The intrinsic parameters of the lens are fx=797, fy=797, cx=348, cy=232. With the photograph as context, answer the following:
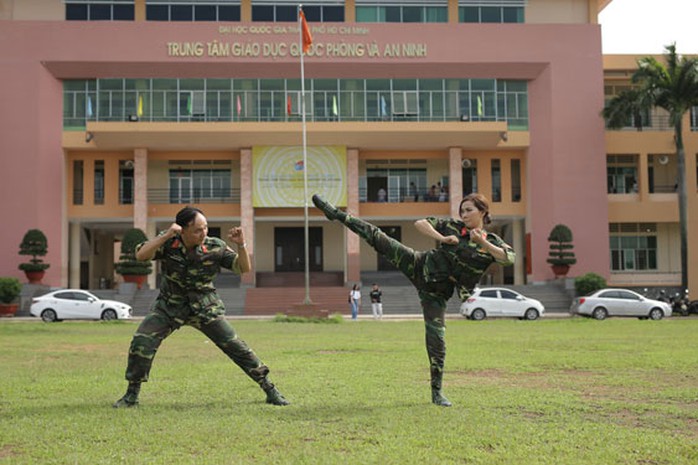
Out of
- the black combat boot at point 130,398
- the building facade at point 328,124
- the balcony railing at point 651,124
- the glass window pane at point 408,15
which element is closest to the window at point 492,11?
the building facade at point 328,124

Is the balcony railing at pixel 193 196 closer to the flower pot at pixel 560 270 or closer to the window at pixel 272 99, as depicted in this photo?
the window at pixel 272 99

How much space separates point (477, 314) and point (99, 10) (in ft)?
92.6

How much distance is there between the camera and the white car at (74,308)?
104 feet

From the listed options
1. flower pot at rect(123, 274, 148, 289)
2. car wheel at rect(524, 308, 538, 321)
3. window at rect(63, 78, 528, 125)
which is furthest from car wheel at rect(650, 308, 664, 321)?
flower pot at rect(123, 274, 148, 289)

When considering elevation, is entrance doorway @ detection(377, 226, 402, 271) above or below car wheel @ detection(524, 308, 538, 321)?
above

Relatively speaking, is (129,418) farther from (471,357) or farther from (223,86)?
(223,86)

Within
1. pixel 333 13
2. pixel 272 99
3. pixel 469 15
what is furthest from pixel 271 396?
pixel 469 15

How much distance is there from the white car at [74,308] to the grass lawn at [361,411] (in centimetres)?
1754

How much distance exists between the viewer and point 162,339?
766 cm

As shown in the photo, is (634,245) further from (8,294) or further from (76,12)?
(76,12)

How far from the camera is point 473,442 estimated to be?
19.2ft

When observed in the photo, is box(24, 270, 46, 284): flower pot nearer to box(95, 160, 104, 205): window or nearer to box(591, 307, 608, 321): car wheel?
box(95, 160, 104, 205): window

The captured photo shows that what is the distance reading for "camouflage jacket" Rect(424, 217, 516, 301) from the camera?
7680mm

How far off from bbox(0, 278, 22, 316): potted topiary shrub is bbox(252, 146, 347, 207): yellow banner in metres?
13.4
